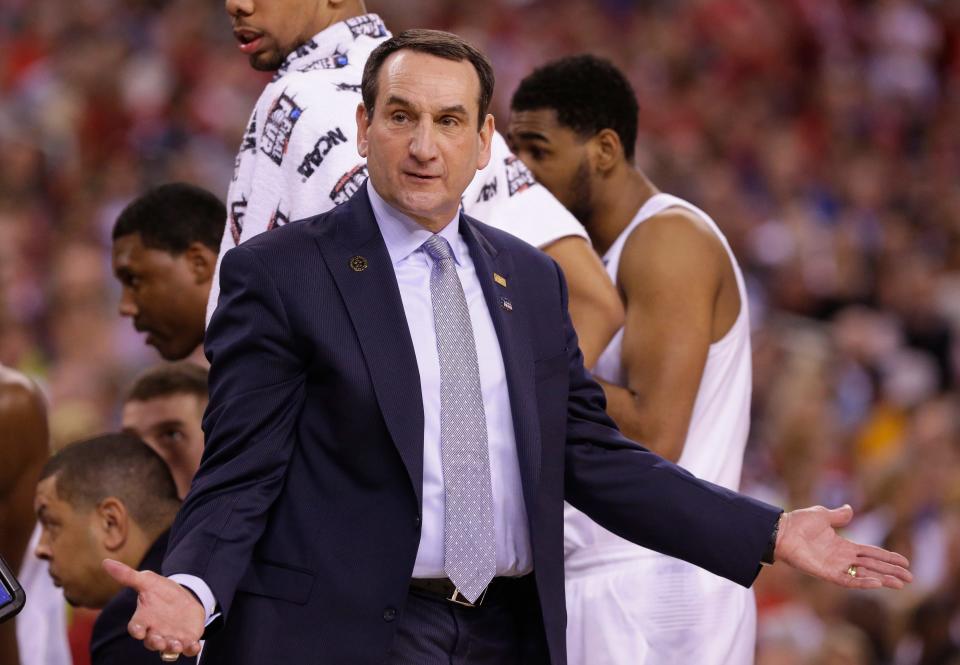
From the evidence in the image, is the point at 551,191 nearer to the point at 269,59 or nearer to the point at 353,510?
the point at 269,59

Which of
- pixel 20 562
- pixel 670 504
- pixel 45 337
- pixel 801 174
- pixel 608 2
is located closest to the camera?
pixel 670 504

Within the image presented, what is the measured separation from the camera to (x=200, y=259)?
4.39 m

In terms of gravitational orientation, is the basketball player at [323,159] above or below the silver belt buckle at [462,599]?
above

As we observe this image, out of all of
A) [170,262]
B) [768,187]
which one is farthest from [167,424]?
[768,187]

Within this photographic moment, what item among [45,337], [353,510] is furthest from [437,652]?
[45,337]

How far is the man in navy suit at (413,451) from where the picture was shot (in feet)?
9.43

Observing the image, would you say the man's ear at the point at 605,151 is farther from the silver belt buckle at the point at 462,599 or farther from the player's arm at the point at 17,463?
the player's arm at the point at 17,463

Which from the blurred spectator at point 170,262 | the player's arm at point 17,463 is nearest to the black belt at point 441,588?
the blurred spectator at point 170,262

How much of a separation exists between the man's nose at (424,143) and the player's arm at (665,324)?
3.68 feet

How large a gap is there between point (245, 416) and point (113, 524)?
59.7 inches

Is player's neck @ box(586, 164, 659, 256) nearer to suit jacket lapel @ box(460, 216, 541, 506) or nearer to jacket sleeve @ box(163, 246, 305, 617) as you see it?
suit jacket lapel @ box(460, 216, 541, 506)

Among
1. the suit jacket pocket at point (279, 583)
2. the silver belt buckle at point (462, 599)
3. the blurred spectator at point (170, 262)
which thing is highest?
the blurred spectator at point (170, 262)

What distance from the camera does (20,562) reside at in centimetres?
475

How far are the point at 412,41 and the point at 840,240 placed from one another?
7882 millimetres
